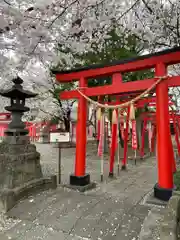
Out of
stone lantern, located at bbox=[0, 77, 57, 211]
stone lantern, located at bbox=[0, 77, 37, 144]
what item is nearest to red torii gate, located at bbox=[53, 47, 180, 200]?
stone lantern, located at bbox=[0, 77, 57, 211]

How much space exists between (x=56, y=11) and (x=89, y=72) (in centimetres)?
198

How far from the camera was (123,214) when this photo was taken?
4.04 metres

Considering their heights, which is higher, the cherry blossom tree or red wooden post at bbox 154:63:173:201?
the cherry blossom tree

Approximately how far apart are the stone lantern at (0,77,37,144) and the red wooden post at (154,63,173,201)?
360cm

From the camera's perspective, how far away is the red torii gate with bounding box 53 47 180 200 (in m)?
4.68

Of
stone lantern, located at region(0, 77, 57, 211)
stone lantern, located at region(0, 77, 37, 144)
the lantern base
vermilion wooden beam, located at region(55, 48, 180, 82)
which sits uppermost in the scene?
vermilion wooden beam, located at region(55, 48, 180, 82)

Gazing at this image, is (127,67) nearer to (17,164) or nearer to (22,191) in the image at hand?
(17,164)

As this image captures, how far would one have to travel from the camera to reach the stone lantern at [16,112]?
17.5 feet

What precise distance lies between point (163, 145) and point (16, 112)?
411cm

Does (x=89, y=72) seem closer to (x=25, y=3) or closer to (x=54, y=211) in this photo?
(x=25, y=3)

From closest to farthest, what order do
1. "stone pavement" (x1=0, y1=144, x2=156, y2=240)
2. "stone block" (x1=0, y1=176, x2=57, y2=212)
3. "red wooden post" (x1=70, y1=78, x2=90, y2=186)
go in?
"stone pavement" (x1=0, y1=144, x2=156, y2=240) → "stone block" (x1=0, y1=176, x2=57, y2=212) → "red wooden post" (x1=70, y1=78, x2=90, y2=186)

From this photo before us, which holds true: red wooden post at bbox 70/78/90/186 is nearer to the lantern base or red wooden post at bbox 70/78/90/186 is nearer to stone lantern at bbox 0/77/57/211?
stone lantern at bbox 0/77/57/211

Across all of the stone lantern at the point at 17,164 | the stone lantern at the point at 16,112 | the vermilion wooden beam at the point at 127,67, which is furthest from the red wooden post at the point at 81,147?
the stone lantern at the point at 16,112

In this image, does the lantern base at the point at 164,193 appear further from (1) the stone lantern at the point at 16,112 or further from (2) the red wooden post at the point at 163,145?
(1) the stone lantern at the point at 16,112
